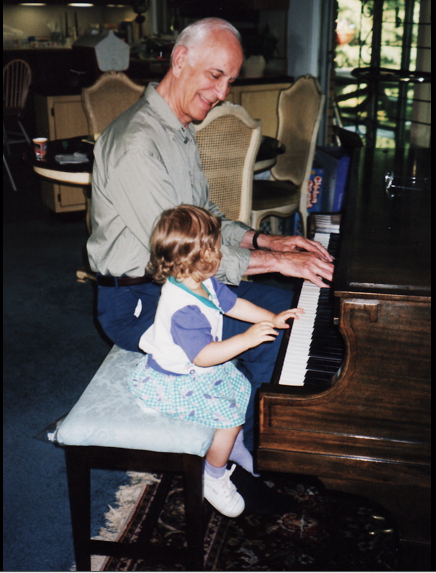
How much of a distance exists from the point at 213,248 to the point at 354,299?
1.29 feet

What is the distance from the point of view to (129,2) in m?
7.94

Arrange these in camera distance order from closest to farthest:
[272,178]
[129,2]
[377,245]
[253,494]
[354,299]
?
[354,299]
[377,245]
[253,494]
[272,178]
[129,2]

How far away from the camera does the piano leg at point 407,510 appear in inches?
42.0

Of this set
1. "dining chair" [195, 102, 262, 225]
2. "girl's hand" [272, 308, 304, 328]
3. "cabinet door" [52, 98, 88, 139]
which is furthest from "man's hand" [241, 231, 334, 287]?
"cabinet door" [52, 98, 88, 139]

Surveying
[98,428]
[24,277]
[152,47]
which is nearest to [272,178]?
[24,277]

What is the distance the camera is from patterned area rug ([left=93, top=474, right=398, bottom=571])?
1526 mm

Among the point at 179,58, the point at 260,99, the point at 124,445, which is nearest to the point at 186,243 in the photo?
the point at 124,445

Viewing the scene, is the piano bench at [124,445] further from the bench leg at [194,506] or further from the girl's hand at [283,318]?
the girl's hand at [283,318]

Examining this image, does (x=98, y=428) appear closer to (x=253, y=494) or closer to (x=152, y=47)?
(x=253, y=494)

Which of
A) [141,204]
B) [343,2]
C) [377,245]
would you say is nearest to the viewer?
[377,245]

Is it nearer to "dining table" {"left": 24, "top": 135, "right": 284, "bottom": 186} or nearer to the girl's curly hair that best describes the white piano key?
the girl's curly hair

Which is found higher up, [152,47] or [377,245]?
[152,47]

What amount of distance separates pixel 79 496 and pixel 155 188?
0.77 meters

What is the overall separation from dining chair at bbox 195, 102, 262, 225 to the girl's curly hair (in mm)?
1464
